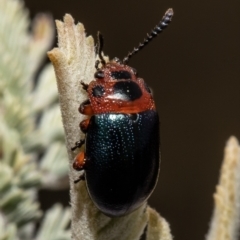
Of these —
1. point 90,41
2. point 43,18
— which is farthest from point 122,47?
point 90,41

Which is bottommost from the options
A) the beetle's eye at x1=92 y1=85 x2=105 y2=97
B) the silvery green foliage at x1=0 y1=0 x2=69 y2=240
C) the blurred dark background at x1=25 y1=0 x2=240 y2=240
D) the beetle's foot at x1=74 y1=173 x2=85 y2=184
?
the blurred dark background at x1=25 y1=0 x2=240 y2=240

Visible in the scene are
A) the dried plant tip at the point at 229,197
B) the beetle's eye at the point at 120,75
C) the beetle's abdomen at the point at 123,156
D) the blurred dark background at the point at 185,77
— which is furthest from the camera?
the blurred dark background at the point at 185,77

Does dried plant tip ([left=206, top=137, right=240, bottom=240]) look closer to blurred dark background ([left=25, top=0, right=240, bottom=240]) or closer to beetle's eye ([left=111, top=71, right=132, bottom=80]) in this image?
beetle's eye ([left=111, top=71, right=132, bottom=80])

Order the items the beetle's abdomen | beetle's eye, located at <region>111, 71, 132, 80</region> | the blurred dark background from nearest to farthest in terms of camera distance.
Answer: the beetle's abdomen, beetle's eye, located at <region>111, 71, 132, 80</region>, the blurred dark background

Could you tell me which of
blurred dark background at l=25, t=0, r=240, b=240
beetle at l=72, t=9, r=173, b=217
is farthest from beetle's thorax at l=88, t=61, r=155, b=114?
blurred dark background at l=25, t=0, r=240, b=240

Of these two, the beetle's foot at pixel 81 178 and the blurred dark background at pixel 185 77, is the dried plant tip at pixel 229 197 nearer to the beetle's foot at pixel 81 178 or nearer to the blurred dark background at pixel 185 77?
the beetle's foot at pixel 81 178

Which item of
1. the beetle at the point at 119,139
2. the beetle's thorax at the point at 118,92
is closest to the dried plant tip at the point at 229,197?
the beetle at the point at 119,139

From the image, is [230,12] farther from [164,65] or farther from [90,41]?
[90,41]
